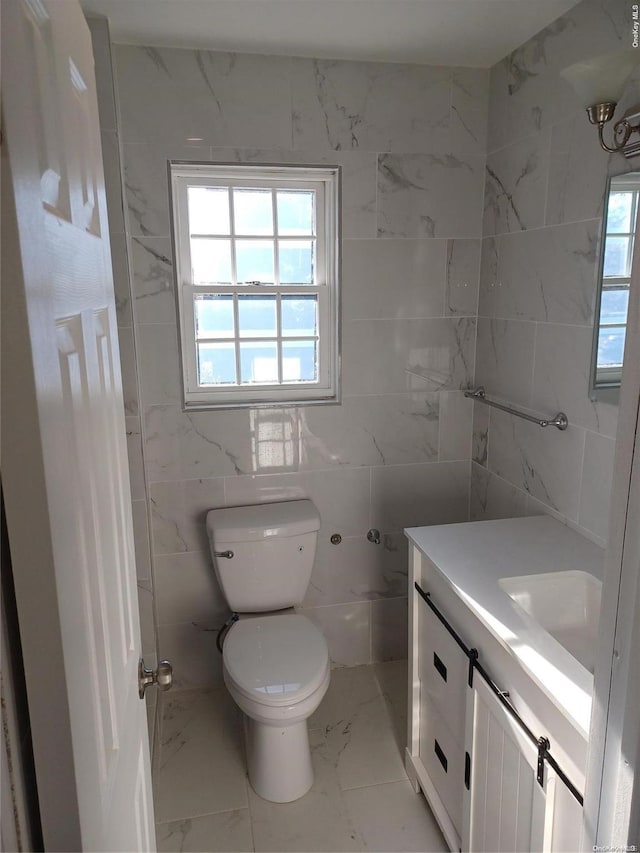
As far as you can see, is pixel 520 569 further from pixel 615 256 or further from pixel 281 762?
pixel 281 762

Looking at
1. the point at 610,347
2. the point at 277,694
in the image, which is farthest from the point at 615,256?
the point at 277,694

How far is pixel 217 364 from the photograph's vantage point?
240cm

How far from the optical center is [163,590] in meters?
2.43

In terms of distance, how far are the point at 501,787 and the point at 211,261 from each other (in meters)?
1.95

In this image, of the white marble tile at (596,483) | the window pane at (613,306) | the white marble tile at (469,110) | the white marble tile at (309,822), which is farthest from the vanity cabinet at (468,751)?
the white marble tile at (469,110)

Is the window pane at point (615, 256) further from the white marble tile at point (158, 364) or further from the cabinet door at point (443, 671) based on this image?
the white marble tile at point (158, 364)

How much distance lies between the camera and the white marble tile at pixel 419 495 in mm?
2543

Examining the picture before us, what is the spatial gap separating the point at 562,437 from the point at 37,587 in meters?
1.75

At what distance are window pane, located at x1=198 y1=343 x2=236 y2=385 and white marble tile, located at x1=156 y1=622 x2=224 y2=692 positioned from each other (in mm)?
1023

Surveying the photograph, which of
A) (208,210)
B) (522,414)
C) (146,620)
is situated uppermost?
(208,210)

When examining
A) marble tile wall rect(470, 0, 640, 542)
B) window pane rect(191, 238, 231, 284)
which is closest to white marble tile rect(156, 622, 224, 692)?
marble tile wall rect(470, 0, 640, 542)

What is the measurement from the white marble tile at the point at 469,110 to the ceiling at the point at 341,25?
3.7 inches

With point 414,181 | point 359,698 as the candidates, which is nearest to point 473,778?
point 359,698

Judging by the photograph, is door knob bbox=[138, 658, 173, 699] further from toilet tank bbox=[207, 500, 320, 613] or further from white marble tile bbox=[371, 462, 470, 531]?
white marble tile bbox=[371, 462, 470, 531]
